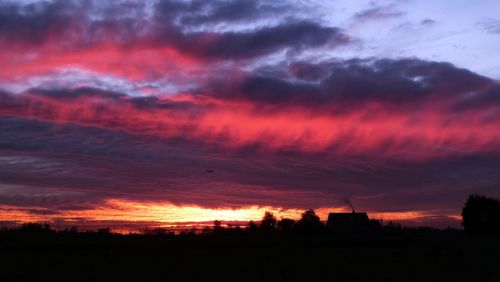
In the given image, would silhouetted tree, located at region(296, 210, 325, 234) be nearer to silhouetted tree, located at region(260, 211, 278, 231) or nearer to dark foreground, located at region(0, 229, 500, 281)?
silhouetted tree, located at region(260, 211, 278, 231)

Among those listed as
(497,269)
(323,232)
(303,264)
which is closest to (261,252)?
(303,264)

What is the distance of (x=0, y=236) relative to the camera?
81.8 m

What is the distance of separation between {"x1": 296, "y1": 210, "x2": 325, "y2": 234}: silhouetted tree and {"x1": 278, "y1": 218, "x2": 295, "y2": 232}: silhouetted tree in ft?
15.6

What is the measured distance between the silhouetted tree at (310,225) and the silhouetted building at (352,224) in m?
2.78

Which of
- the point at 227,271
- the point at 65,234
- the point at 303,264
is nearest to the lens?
the point at 227,271

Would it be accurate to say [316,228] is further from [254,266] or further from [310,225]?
[254,266]

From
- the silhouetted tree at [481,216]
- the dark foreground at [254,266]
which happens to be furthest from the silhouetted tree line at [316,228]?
the dark foreground at [254,266]

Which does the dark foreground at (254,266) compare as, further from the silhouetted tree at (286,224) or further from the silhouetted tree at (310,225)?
the silhouetted tree at (286,224)

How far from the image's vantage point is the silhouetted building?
347 feet

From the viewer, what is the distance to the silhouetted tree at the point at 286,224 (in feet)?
393

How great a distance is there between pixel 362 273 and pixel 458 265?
359 inches

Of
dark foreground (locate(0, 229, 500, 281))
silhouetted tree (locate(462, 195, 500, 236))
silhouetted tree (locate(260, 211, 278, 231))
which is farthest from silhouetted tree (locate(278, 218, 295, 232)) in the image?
dark foreground (locate(0, 229, 500, 281))

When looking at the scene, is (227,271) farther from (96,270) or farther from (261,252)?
(261,252)

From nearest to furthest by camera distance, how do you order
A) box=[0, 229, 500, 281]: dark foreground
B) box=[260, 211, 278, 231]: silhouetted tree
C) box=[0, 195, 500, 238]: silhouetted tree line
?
1. box=[0, 229, 500, 281]: dark foreground
2. box=[0, 195, 500, 238]: silhouetted tree line
3. box=[260, 211, 278, 231]: silhouetted tree
